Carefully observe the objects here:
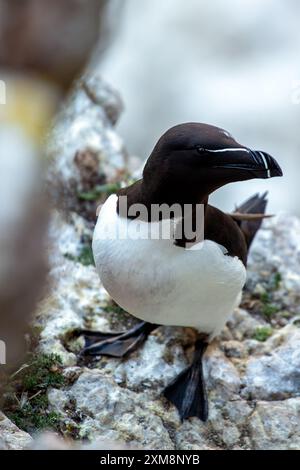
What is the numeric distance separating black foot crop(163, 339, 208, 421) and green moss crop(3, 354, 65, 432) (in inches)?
22.4

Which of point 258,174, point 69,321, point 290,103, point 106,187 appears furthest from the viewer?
point 290,103

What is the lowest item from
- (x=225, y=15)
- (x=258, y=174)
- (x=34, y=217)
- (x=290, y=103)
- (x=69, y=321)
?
(x=69, y=321)

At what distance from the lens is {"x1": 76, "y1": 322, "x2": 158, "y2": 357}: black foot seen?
3.68m

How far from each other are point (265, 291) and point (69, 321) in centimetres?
130

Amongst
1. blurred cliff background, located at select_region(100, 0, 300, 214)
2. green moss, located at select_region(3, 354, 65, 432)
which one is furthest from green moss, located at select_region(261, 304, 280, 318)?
blurred cliff background, located at select_region(100, 0, 300, 214)

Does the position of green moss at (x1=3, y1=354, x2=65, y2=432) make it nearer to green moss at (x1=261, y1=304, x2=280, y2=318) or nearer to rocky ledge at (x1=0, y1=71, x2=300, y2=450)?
rocky ledge at (x1=0, y1=71, x2=300, y2=450)

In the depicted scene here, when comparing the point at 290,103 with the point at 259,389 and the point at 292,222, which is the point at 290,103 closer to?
the point at 292,222

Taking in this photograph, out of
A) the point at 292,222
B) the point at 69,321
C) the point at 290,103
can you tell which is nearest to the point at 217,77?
the point at 290,103

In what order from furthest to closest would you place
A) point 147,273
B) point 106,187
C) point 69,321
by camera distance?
point 106,187, point 69,321, point 147,273

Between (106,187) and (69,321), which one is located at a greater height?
(106,187)

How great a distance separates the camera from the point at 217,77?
8.61m

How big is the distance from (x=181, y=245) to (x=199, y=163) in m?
0.45

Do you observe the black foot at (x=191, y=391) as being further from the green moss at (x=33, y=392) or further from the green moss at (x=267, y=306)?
the green moss at (x=267, y=306)

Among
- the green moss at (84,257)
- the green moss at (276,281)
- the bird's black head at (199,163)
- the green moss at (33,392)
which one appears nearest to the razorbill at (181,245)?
the bird's black head at (199,163)
